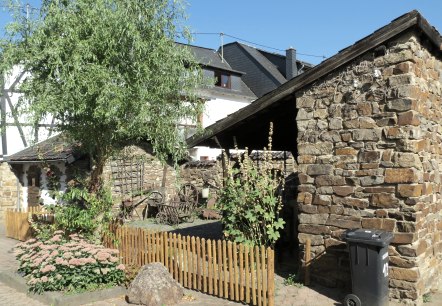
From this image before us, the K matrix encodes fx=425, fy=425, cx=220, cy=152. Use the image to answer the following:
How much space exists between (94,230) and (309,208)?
3.77 meters

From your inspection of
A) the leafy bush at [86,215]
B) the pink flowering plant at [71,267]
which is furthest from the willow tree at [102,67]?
the pink flowering plant at [71,267]

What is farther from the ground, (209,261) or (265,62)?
(265,62)

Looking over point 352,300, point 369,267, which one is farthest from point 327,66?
point 352,300

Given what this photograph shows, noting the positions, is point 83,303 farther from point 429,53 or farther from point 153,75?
point 429,53

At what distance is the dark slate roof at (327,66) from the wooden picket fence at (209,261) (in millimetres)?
2057

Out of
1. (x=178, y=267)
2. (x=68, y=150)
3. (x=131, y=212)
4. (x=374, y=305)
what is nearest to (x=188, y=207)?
(x=131, y=212)

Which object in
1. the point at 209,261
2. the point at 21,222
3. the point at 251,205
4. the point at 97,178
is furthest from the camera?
the point at 21,222

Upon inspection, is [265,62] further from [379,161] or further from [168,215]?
[379,161]

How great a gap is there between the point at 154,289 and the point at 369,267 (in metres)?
2.82

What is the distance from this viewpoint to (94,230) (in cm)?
751

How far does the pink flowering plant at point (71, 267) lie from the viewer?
6062 millimetres

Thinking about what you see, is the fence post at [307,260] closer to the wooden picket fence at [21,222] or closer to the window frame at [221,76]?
the wooden picket fence at [21,222]

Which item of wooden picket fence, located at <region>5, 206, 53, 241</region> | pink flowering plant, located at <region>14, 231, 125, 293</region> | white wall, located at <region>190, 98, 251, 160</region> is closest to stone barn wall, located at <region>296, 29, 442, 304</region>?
pink flowering plant, located at <region>14, 231, 125, 293</region>

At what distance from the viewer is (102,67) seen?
21.1ft
